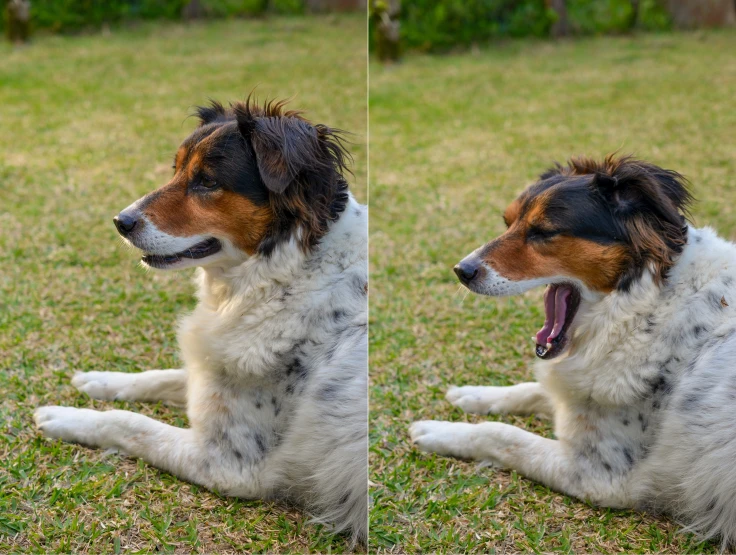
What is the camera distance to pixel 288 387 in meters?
2.45

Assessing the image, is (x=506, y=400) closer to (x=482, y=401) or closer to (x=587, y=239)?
(x=482, y=401)

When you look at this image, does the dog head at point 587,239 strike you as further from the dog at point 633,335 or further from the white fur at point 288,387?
the white fur at point 288,387

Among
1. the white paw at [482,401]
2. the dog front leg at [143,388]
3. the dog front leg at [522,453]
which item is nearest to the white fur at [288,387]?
the dog front leg at [143,388]

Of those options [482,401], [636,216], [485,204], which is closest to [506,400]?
[482,401]

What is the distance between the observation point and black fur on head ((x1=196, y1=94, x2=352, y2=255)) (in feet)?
7.70

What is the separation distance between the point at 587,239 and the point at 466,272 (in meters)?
0.39

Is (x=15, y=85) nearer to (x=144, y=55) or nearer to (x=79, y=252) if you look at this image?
→ (x=144, y=55)

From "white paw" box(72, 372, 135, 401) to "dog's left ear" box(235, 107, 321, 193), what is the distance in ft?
3.45

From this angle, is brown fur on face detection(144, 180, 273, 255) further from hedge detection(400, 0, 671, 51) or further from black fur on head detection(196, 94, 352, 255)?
hedge detection(400, 0, 671, 51)

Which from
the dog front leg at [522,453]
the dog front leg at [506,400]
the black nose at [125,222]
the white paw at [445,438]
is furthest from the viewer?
the dog front leg at [506,400]

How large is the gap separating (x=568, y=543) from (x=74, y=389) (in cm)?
181

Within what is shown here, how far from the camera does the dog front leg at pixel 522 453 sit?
248 cm

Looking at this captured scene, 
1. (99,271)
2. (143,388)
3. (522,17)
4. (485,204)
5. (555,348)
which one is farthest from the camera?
(522,17)

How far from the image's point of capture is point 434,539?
2.38m
